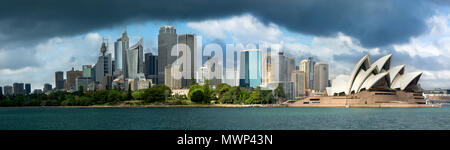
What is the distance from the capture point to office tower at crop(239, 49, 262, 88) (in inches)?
6900

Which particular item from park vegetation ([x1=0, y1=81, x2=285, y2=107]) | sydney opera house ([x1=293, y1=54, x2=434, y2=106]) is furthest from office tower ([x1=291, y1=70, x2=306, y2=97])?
sydney opera house ([x1=293, y1=54, x2=434, y2=106])

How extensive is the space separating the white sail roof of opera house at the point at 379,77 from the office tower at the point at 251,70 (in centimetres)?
9182

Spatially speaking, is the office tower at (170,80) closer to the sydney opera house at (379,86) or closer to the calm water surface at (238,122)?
the sydney opera house at (379,86)

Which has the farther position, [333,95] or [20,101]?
[20,101]

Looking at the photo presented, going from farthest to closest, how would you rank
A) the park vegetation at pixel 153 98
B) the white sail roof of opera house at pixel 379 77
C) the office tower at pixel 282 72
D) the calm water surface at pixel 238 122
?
the office tower at pixel 282 72 → the park vegetation at pixel 153 98 → the white sail roof of opera house at pixel 379 77 → the calm water surface at pixel 238 122

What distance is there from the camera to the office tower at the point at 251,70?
575ft

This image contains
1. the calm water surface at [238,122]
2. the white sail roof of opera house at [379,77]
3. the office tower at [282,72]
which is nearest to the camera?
the calm water surface at [238,122]

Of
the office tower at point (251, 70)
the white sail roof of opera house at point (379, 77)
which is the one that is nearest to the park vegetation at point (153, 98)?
the white sail roof of opera house at point (379, 77)

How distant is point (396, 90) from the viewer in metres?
81.4

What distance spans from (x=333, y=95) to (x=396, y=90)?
496 inches

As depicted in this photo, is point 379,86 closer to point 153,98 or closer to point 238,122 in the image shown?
point 153,98

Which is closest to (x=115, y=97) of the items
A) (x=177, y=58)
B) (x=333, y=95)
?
(x=333, y=95)

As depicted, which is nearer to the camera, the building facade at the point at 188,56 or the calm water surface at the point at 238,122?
the calm water surface at the point at 238,122
